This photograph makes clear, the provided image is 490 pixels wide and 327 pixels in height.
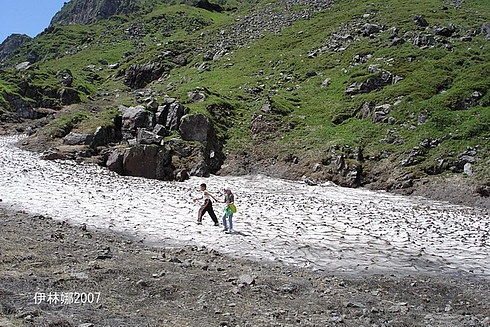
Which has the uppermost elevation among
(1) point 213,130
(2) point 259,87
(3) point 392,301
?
(2) point 259,87

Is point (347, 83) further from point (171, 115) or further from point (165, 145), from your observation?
point (165, 145)

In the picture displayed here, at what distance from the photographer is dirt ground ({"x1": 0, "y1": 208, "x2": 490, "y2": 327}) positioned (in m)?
9.89

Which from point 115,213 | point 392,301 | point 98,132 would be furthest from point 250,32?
point 392,301

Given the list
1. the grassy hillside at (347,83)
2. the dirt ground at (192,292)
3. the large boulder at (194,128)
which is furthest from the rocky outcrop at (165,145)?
the dirt ground at (192,292)

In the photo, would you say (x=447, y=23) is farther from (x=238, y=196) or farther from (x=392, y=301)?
(x=392, y=301)

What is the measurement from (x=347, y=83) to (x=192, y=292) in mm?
46346

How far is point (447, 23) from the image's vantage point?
217 feet

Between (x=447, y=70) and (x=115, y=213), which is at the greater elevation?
(x=447, y=70)

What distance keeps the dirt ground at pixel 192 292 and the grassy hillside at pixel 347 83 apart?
2111cm

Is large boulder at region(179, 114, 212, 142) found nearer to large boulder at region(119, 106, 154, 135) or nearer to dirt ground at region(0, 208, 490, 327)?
large boulder at region(119, 106, 154, 135)

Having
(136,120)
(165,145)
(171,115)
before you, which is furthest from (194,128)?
(136,120)

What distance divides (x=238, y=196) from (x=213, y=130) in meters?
15.7

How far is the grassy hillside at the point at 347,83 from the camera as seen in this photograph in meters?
37.4

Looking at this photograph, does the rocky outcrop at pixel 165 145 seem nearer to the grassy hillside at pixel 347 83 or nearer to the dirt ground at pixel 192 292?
the grassy hillside at pixel 347 83
